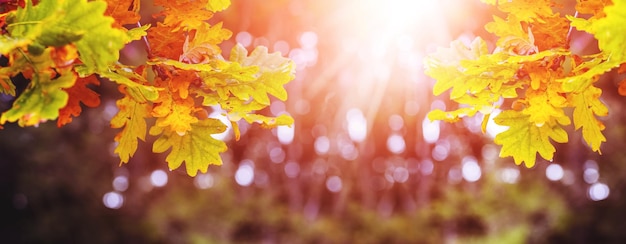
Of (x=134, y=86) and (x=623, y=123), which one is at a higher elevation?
(x=134, y=86)

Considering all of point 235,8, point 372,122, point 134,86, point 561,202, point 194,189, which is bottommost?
point 194,189

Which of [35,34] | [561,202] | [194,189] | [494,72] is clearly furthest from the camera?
[194,189]

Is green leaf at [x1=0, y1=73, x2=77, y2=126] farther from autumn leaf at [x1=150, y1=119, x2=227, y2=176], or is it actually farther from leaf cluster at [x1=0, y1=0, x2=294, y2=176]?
autumn leaf at [x1=150, y1=119, x2=227, y2=176]

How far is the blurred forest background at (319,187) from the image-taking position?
8.60m

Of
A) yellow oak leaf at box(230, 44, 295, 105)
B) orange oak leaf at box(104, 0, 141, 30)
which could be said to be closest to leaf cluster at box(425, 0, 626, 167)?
yellow oak leaf at box(230, 44, 295, 105)

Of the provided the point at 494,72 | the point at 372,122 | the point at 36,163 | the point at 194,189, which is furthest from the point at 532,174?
the point at 494,72

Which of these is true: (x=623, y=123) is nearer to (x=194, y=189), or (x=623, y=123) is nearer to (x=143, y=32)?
(x=194, y=189)

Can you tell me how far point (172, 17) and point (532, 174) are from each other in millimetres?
8703

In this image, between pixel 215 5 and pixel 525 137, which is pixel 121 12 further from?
pixel 525 137

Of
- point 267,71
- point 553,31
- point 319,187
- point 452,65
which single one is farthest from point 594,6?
point 319,187

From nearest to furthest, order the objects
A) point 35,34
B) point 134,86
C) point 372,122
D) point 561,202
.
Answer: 1. point 35,34
2. point 134,86
3. point 372,122
4. point 561,202

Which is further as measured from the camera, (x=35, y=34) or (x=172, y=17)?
(x=172, y=17)

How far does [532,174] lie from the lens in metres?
9.14

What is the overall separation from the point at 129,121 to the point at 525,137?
0.80m
